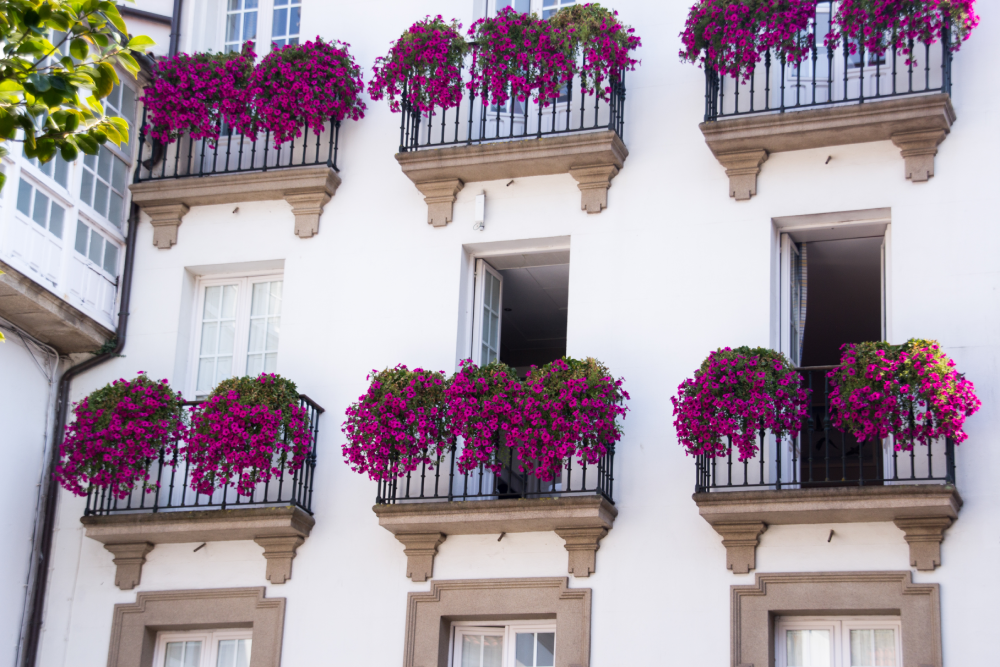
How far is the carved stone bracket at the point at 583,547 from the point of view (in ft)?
39.8

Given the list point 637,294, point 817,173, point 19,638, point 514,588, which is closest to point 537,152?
point 637,294

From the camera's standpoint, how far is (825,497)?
36.9ft

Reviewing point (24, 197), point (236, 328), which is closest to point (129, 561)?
point (236, 328)

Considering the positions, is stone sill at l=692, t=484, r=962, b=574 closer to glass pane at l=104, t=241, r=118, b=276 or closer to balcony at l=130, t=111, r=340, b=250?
balcony at l=130, t=111, r=340, b=250

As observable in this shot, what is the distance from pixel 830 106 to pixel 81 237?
6605mm

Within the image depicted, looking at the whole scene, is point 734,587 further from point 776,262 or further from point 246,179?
point 246,179

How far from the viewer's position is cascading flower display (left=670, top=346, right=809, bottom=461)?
11.4 m

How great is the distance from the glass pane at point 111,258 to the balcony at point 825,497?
5.80 meters

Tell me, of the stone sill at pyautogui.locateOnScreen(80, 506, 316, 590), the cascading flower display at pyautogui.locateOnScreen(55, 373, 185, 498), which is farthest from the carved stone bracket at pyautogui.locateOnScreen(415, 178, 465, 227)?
the stone sill at pyautogui.locateOnScreen(80, 506, 316, 590)

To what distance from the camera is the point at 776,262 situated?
12.8 metres

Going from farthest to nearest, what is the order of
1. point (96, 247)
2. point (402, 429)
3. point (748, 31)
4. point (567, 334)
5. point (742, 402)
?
point (96, 247) < point (567, 334) < point (748, 31) < point (402, 429) < point (742, 402)

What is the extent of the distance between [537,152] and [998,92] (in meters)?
3.79

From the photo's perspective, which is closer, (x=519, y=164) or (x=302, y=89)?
(x=519, y=164)

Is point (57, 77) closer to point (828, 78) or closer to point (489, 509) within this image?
point (489, 509)
